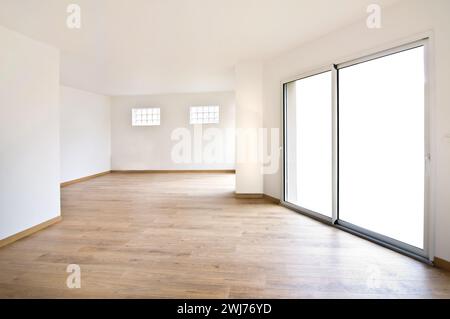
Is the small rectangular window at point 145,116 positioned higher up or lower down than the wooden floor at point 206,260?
higher up

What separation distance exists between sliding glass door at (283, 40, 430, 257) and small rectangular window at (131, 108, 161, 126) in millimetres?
5845

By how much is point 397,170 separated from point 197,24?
2.91 meters

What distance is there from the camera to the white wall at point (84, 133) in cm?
727

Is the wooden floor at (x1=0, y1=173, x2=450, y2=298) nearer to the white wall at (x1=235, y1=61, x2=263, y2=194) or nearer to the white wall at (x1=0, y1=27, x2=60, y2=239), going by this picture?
the white wall at (x1=0, y1=27, x2=60, y2=239)

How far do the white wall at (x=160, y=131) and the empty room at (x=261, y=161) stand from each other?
3.54m

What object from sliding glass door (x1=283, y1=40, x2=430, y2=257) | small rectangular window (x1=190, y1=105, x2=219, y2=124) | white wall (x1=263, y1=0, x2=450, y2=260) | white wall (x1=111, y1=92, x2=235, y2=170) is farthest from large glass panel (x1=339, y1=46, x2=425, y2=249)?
small rectangular window (x1=190, y1=105, x2=219, y2=124)

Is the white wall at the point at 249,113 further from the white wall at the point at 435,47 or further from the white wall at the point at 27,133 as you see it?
the white wall at the point at 27,133

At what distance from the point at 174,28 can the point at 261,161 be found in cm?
285

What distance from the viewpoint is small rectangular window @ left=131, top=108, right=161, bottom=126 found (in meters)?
9.57

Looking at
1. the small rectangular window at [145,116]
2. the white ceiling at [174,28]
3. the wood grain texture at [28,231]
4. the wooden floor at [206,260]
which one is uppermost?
the white ceiling at [174,28]

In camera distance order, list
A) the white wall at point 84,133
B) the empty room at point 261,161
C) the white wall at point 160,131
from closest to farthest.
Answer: the empty room at point 261,161 → the white wall at point 84,133 → the white wall at point 160,131

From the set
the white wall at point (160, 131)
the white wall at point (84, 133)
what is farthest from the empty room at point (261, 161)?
the white wall at point (160, 131)

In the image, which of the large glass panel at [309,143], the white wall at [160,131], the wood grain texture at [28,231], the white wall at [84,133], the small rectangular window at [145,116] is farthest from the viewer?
the small rectangular window at [145,116]

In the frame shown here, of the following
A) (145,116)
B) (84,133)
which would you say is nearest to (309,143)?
(84,133)
